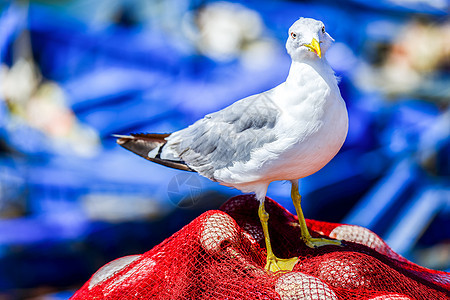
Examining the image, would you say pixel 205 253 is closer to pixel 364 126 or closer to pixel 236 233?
pixel 236 233

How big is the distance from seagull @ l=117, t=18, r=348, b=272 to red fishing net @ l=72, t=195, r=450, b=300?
0.52 feet

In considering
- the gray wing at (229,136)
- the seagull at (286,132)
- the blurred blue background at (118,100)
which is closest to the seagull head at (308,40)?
the seagull at (286,132)

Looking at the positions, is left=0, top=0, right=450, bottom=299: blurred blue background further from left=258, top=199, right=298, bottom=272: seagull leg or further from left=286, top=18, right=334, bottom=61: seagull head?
left=286, top=18, right=334, bottom=61: seagull head

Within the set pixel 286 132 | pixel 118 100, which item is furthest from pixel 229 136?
pixel 118 100

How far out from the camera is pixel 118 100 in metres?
3.11

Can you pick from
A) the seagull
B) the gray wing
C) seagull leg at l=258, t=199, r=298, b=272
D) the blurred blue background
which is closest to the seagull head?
the seagull

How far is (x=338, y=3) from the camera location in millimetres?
3217

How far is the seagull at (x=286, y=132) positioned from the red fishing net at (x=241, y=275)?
0.52 feet

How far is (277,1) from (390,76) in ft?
3.17

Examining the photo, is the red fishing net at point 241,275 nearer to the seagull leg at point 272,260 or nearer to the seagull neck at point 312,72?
the seagull leg at point 272,260

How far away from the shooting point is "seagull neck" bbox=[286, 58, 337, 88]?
1718 mm

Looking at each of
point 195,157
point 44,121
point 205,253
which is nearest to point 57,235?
point 44,121

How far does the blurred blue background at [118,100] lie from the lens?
3.05 meters

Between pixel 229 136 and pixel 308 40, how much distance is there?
1.76 ft
